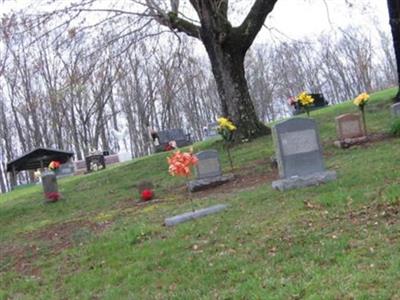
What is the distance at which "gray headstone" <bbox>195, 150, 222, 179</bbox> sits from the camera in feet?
43.6

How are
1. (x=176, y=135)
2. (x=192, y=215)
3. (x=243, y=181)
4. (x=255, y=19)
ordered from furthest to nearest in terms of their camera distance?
(x=176, y=135)
(x=255, y=19)
(x=243, y=181)
(x=192, y=215)

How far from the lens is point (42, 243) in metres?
10.1

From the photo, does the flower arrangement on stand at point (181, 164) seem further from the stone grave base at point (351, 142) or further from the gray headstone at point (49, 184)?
the gray headstone at point (49, 184)

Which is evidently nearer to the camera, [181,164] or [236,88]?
[181,164]

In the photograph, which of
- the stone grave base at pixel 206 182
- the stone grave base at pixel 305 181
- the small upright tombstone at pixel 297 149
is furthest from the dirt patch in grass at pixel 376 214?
the stone grave base at pixel 206 182

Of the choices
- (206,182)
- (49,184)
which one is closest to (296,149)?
(206,182)

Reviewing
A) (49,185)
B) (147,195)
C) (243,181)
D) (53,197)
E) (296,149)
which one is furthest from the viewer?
(49,185)

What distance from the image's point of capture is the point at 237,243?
270 inches

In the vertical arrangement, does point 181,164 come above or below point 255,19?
below

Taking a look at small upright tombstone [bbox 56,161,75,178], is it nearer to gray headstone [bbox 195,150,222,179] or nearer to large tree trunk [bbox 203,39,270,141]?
large tree trunk [bbox 203,39,270,141]

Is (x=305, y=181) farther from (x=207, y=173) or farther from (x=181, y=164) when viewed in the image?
(x=207, y=173)

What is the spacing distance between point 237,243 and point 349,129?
27.5 ft

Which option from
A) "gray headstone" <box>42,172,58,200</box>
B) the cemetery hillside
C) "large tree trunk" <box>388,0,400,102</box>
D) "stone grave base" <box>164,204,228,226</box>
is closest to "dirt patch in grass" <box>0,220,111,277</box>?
the cemetery hillside

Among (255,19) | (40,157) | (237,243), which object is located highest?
(255,19)
